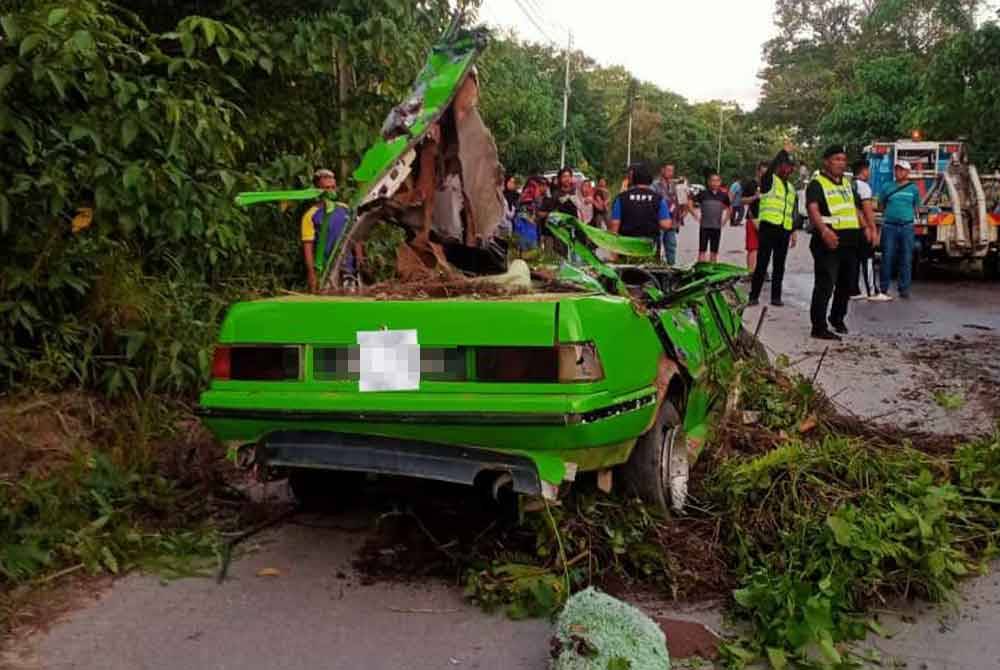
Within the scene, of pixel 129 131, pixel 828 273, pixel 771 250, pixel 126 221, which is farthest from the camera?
pixel 771 250

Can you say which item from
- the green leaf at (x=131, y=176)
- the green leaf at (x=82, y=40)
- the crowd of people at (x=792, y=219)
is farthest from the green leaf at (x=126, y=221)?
the crowd of people at (x=792, y=219)

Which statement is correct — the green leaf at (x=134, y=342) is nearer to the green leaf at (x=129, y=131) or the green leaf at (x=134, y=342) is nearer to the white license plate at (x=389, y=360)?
the green leaf at (x=129, y=131)

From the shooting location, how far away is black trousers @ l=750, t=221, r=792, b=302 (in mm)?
10383

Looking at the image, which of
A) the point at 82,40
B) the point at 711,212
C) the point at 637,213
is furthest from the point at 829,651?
the point at 711,212

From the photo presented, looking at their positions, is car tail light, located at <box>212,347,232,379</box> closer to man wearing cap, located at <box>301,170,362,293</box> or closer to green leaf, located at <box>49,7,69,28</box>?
man wearing cap, located at <box>301,170,362,293</box>

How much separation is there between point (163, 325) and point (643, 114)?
68.4 m

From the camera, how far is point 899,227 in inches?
464

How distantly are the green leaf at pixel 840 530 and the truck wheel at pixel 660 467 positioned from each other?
74 cm

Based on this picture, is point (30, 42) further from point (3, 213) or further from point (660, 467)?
point (660, 467)

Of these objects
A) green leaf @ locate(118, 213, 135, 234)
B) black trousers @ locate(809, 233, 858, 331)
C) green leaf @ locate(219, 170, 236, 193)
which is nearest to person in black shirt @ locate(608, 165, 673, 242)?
black trousers @ locate(809, 233, 858, 331)

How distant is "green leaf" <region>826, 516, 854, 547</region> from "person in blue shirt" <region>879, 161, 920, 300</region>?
9.24m

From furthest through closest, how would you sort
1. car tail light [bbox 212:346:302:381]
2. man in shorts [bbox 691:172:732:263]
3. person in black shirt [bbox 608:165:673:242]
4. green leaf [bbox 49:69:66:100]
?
1. man in shorts [bbox 691:172:732:263]
2. person in black shirt [bbox 608:165:673:242]
3. green leaf [bbox 49:69:66:100]
4. car tail light [bbox 212:346:302:381]

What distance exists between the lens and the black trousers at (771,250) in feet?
34.1

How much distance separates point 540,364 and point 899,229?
9.68m
